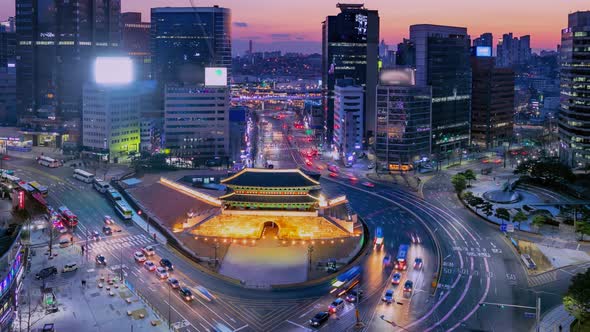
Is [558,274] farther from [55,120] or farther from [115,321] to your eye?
[55,120]

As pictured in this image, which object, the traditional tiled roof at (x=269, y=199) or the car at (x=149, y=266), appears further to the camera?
the traditional tiled roof at (x=269, y=199)

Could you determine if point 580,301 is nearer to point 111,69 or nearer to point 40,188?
point 40,188

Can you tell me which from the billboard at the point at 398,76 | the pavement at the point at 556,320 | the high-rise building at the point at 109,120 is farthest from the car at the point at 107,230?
the billboard at the point at 398,76

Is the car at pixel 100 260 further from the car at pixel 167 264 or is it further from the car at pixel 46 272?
the car at pixel 167 264

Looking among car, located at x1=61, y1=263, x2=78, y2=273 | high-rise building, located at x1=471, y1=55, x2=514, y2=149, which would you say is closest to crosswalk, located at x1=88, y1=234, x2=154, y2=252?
car, located at x1=61, y1=263, x2=78, y2=273

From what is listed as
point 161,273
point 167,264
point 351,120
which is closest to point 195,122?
point 351,120

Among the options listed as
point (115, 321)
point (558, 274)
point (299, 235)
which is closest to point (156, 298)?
point (115, 321)
